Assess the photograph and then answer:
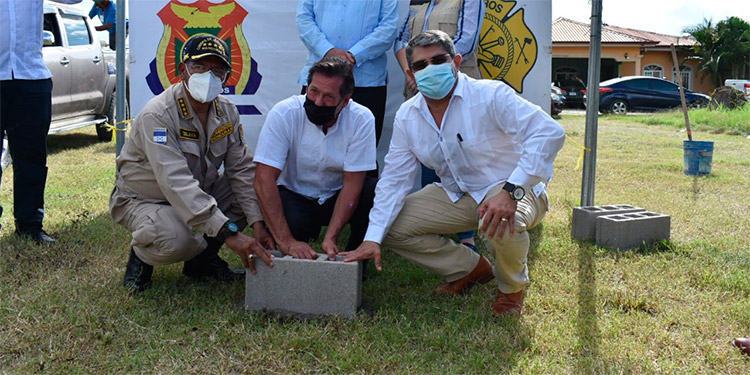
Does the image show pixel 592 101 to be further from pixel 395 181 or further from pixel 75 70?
pixel 75 70

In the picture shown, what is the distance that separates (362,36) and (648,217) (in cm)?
227

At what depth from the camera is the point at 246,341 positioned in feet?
9.19

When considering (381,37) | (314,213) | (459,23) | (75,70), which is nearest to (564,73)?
(75,70)

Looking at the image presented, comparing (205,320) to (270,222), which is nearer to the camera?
(205,320)

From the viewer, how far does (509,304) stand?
10.5 feet

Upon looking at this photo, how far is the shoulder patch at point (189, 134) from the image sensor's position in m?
3.24

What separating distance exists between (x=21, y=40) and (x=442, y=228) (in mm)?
2885

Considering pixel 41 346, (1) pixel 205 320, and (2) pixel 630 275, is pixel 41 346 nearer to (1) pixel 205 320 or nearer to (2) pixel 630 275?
(1) pixel 205 320

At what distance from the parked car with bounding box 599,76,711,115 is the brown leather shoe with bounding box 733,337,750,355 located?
2009cm

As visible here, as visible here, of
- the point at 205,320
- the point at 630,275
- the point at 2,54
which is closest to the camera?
the point at 205,320

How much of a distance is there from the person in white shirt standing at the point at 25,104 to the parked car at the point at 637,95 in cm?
2005

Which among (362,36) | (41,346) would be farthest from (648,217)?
(41,346)

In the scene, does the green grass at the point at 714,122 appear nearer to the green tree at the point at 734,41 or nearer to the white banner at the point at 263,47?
the white banner at the point at 263,47

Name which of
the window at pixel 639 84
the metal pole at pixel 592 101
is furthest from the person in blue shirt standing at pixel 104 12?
the window at pixel 639 84
